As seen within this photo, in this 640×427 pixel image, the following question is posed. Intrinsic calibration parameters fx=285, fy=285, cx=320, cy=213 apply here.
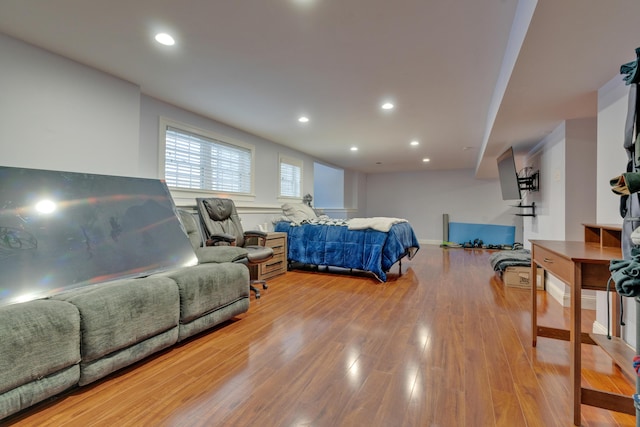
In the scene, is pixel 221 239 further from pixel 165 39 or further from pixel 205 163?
pixel 165 39

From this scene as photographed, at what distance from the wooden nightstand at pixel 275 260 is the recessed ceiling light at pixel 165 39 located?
249 centimetres

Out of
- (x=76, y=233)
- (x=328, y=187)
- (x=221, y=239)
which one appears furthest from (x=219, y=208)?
(x=328, y=187)

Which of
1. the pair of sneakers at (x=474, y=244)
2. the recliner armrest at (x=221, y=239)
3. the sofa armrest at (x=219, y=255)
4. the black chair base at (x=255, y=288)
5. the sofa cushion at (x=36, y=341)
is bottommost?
the black chair base at (x=255, y=288)

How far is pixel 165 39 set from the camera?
2.12 metres

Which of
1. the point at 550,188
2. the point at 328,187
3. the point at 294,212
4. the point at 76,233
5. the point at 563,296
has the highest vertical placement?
the point at 328,187

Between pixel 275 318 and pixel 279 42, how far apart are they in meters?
2.28

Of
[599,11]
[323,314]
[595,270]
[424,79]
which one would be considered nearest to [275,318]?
[323,314]

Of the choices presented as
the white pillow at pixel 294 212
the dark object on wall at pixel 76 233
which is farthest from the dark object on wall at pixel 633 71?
the white pillow at pixel 294 212

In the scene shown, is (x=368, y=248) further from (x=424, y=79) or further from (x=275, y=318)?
(x=424, y=79)

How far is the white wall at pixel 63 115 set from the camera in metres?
2.13

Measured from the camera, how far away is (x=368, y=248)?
4.11 metres

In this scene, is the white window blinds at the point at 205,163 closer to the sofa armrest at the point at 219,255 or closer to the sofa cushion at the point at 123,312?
the sofa armrest at the point at 219,255

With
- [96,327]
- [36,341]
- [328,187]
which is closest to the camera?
[36,341]

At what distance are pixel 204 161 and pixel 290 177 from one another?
2.15 metres
